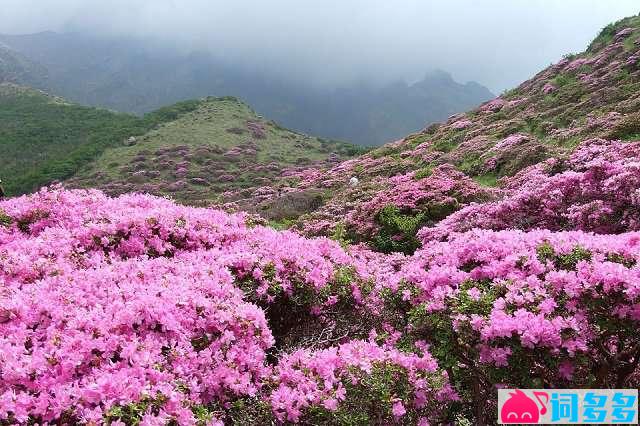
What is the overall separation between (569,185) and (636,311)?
731 centimetres

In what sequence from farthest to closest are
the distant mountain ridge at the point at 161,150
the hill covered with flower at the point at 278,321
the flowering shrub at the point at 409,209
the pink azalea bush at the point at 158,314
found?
the distant mountain ridge at the point at 161,150
the flowering shrub at the point at 409,209
the hill covered with flower at the point at 278,321
the pink azalea bush at the point at 158,314

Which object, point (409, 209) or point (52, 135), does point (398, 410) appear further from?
point (52, 135)

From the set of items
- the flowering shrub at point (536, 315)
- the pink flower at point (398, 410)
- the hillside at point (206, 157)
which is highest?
the flowering shrub at point (536, 315)

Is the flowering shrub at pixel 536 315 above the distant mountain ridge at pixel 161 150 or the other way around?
above

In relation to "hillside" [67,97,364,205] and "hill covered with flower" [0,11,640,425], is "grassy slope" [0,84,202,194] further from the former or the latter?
"hill covered with flower" [0,11,640,425]

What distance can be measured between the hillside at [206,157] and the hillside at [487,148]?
21495 mm

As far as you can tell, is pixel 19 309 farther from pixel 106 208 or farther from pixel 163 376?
pixel 106 208

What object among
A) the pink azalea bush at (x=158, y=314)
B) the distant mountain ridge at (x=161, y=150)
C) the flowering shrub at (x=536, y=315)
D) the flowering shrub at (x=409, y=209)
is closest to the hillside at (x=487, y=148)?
the flowering shrub at (x=409, y=209)

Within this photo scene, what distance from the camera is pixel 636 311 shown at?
14.8 feet

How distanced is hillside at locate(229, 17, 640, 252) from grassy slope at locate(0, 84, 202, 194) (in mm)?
48425

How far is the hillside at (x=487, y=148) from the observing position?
16484 mm

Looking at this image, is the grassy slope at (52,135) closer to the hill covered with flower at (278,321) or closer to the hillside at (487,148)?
the hillside at (487,148)

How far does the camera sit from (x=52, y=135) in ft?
333

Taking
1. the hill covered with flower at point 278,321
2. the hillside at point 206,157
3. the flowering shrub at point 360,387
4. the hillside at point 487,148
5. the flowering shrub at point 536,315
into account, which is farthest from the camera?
the hillside at point 206,157
